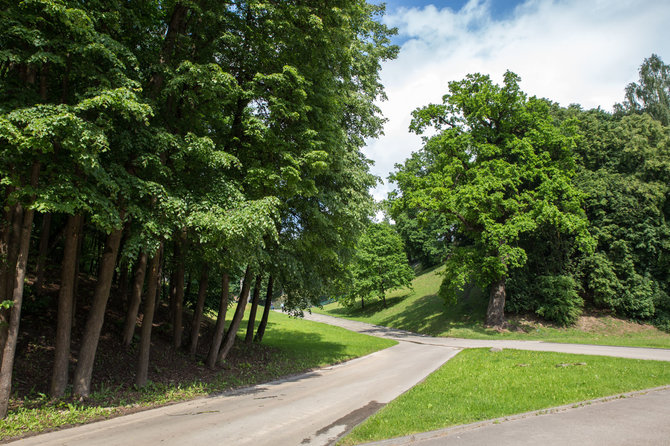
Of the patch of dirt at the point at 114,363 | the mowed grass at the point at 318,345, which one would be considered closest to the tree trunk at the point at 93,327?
the patch of dirt at the point at 114,363

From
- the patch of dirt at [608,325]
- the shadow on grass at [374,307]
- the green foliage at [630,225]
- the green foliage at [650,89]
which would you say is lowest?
the shadow on grass at [374,307]

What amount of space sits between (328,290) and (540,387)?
8.88m

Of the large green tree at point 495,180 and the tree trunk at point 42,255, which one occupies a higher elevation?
the large green tree at point 495,180

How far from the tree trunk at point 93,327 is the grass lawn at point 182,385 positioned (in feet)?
1.24

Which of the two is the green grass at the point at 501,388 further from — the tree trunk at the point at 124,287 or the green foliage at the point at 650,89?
the green foliage at the point at 650,89

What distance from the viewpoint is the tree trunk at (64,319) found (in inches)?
331

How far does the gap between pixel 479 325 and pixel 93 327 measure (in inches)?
860

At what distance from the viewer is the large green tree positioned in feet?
72.7

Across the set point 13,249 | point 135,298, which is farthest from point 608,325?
point 13,249

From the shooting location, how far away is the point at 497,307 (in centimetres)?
2378

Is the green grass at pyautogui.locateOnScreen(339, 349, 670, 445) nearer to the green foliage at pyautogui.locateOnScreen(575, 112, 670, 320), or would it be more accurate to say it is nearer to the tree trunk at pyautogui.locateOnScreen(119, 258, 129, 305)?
the tree trunk at pyautogui.locateOnScreen(119, 258, 129, 305)

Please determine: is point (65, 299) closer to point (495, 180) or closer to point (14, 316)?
point (14, 316)

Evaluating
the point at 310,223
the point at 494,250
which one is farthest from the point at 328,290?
the point at 494,250

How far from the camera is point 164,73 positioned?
9.02m
